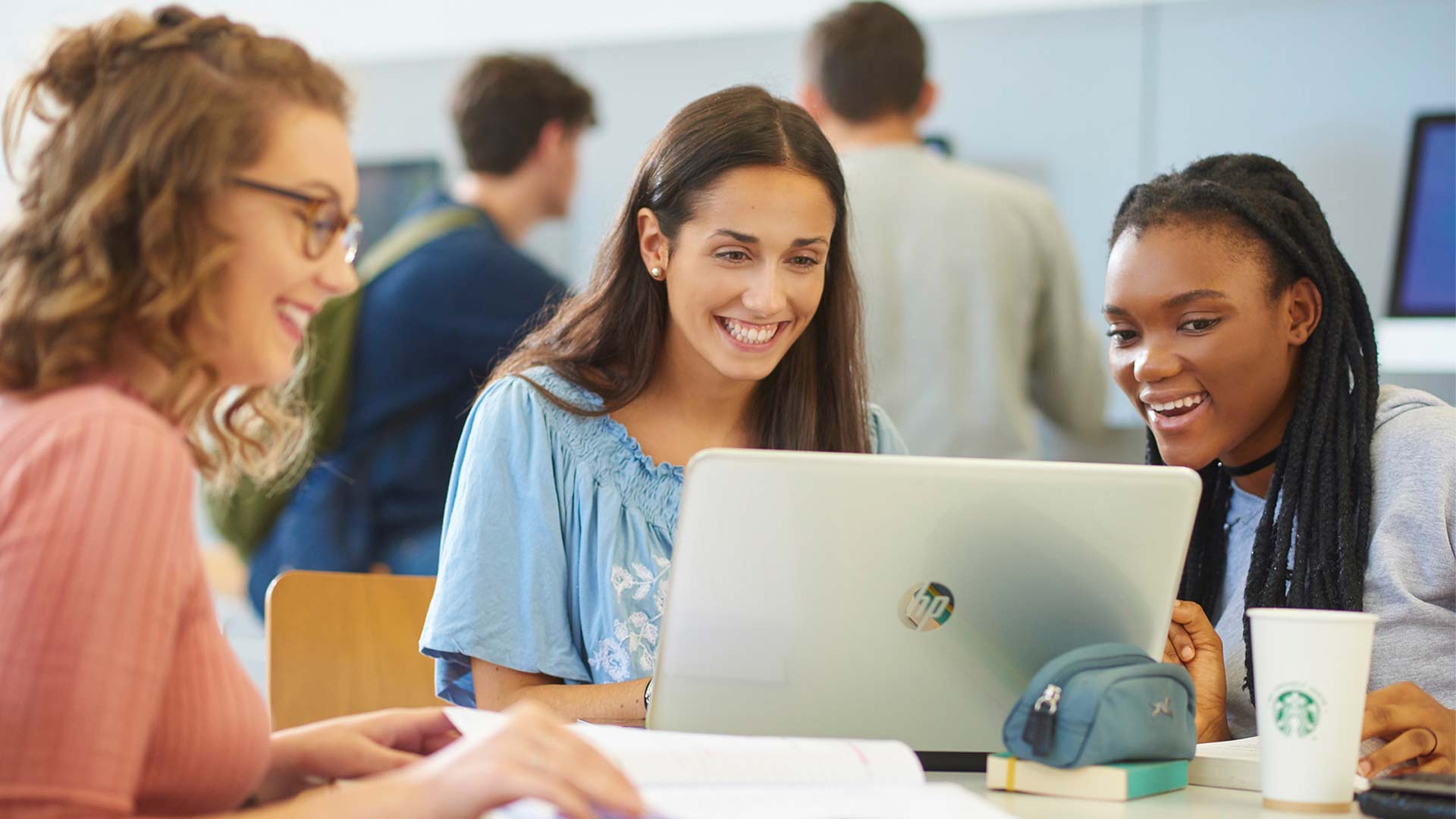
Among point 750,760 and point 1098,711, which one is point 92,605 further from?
point 1098,711

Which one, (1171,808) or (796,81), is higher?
(796,81)

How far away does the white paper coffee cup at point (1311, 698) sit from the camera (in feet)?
3.12

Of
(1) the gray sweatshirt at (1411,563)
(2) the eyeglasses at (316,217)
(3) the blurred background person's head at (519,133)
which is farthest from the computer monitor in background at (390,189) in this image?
(2) the eyeglasses at (316,217)

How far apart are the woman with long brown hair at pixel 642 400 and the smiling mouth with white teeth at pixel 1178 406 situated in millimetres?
336

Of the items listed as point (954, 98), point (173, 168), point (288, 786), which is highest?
point (954, 98)

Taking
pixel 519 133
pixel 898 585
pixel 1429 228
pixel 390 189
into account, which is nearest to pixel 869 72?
pixel 519 133

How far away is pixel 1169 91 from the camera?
2.77 metres

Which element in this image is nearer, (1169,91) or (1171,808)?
(1171,808)

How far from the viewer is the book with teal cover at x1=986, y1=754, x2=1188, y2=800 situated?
100cm

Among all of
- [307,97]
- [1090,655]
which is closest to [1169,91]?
[1090,655]

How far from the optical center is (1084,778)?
1.00 m

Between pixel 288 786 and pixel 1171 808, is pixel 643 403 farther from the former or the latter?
pixel 1171 808

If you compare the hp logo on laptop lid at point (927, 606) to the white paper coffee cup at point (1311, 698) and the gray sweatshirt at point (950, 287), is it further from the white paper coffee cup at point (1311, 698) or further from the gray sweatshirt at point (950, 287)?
the gray sweatshirt at point (950, 287)

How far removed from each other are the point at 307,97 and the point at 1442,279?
2.15 m
